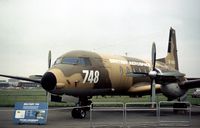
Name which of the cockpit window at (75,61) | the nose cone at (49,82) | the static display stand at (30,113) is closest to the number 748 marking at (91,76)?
the cockpit window at (75,61)

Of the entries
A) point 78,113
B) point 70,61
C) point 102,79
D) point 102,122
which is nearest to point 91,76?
point 102,79

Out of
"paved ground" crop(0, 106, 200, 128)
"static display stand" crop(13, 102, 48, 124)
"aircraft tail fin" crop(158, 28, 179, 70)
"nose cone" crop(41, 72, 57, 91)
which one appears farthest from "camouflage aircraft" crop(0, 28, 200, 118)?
"aircraft tail fin" crop(158, 28, 179, 70)

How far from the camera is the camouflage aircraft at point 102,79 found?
15711 millimetres

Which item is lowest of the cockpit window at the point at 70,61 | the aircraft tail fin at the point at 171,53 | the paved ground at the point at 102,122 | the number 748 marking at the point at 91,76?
the paved ground at the point at 102,122

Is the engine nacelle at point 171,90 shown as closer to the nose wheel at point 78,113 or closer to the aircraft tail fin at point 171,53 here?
the nose wheel at point 78,113

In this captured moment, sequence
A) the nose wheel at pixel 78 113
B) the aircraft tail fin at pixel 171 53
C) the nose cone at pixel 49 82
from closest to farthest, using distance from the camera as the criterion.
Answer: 1. the nose cone at pixel 49 82
2. the nose wheel at pixel 78 113
3. the aircraft tail fin at pixel 171 53

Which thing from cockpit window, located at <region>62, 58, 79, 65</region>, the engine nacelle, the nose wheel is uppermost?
cockpit window, located at <region>62, 58, 79, 65</region>

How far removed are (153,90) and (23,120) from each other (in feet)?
30.3

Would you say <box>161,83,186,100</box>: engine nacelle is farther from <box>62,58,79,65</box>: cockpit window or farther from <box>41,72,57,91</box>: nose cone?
<box>41,72,57,91</box>: nose cone

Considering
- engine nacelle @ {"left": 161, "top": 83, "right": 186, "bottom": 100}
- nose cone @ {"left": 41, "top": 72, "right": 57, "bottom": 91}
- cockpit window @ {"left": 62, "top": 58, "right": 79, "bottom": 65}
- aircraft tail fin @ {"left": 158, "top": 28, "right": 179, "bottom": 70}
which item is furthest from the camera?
aircraft tail fin @ {"left": 158, "top": 28, "right": 179, "bottom": 70}

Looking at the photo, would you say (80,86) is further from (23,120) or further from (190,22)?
(190,22)

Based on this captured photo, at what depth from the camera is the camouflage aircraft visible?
15711 mm

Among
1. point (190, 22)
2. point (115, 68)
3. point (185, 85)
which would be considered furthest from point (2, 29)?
point (185, 85)

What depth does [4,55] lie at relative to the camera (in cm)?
1130
